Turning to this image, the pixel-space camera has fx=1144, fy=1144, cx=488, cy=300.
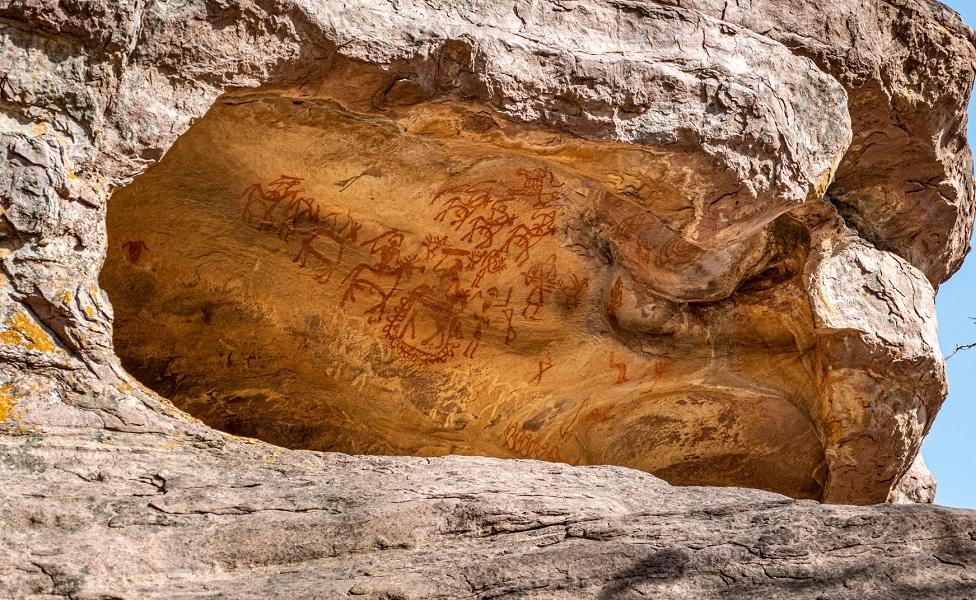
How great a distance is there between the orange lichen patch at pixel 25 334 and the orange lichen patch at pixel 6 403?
0.38ft

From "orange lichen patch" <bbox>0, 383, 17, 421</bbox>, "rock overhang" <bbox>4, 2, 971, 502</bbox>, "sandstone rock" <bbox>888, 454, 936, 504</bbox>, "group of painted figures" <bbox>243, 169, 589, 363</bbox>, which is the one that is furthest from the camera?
"sandstone rock" <bbox>888, 454, 936, 504</bbox>

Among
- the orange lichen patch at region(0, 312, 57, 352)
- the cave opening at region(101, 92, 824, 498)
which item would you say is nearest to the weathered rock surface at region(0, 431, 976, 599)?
the orange lichen patch at region(0, 312, 57, 352)

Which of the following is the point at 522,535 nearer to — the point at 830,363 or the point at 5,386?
the point at 5,386

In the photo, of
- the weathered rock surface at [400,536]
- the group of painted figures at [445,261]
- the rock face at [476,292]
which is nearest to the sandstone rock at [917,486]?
the rock face at [476,292]

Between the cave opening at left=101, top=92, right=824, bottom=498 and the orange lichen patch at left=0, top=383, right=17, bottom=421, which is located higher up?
the cave opening at left=101, top=92, right=824, bottom=498

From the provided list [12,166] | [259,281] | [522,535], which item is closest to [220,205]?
[259,281]

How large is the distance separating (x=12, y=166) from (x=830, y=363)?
345 centimetres

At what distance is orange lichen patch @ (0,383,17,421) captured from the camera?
9.38 feet

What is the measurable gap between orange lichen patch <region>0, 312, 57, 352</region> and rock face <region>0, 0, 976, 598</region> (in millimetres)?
11

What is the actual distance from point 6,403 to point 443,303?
243 centimetres

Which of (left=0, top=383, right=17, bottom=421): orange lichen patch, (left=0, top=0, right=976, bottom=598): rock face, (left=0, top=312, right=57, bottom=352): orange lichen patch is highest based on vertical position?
(left=0, top=0, right=976, bottom=598): rock face

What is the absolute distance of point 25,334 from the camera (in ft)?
9.68

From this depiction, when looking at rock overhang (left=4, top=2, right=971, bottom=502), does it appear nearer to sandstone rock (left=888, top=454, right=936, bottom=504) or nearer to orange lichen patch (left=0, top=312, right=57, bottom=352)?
orange lichen patch (left=0, top=312, right=57, bottom=352)

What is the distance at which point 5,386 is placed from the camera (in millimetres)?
2889
